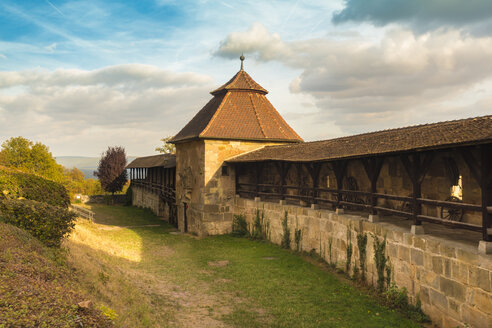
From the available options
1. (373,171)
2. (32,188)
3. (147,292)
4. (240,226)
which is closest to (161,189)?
(240,226)

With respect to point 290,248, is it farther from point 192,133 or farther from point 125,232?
point 125,232

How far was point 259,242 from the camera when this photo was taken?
54.3 ft

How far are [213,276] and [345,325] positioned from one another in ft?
17.3

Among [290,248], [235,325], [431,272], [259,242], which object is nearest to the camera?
[431,272]

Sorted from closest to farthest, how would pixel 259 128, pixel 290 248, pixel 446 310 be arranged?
1. pixel 446 310
2. pixel 290 248
3. pixel 259 128

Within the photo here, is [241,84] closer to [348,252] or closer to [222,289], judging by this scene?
[348,252]

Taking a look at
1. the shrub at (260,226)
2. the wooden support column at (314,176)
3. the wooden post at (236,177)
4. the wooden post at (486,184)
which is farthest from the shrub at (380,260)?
the wooden post at (236,177)

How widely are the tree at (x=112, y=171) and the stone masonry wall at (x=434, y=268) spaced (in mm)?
36534

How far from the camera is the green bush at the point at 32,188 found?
1052 centimetres

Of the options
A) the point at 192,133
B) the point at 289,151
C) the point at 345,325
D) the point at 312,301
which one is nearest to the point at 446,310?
the point at 345,325

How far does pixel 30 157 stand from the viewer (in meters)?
35.1

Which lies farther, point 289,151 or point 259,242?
point 259,242

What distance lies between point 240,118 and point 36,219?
44.0 ft

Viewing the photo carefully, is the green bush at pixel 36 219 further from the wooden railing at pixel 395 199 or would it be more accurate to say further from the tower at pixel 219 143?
the tower at pixel 219 143
